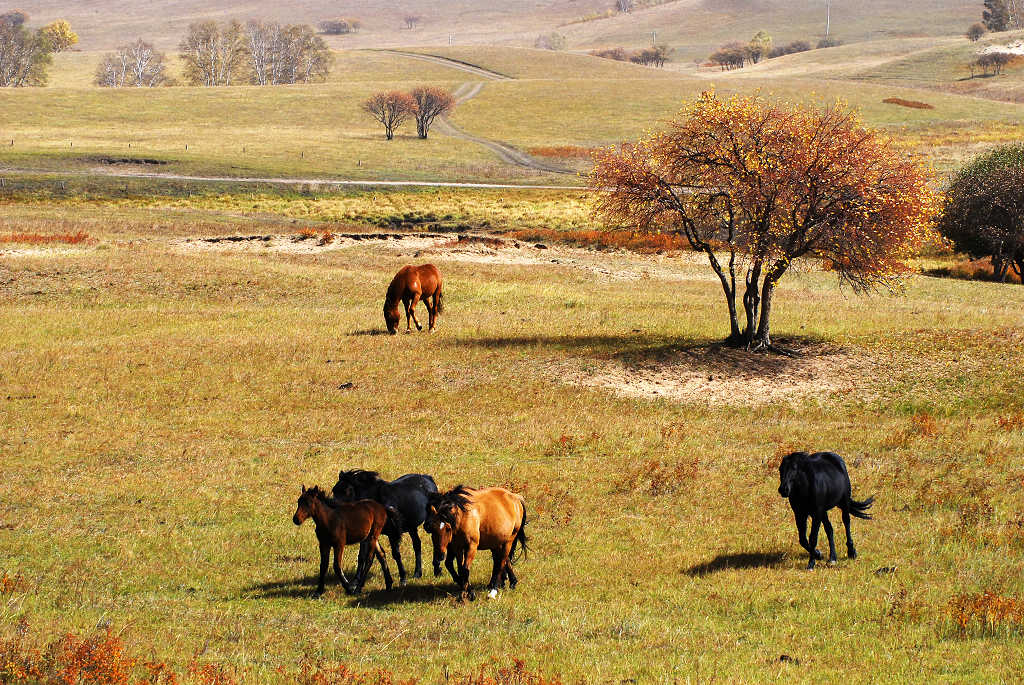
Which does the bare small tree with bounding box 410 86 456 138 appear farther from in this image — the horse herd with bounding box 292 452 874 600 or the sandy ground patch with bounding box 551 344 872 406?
the horse herd with bounding box 292 452 874 600

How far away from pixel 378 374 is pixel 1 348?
13.3 meters

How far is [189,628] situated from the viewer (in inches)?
452

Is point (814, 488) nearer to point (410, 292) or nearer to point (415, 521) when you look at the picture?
point (415, 521)

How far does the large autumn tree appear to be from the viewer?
1211 inches

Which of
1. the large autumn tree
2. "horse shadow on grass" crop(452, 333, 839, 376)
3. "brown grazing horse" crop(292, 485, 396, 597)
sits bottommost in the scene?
"horse shadow on grass" crop(452, 333, 839, 376)

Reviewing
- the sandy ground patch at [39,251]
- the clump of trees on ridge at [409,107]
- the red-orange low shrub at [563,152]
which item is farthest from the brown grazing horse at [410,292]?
the clump of trees on ridge at [409,107]

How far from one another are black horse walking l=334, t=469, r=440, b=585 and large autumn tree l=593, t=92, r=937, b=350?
19.3 meters

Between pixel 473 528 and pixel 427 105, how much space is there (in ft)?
440

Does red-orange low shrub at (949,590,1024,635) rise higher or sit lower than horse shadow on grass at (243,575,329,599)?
higher

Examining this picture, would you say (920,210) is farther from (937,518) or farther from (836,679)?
(836,679)

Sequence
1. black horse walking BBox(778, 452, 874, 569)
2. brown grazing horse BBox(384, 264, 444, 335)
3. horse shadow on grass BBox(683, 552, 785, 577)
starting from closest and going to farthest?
black horse walking BBox(778, 452, 874, 569) < horse shadow on grass BBox(683, 552, 785, 577) < brown grazing horse BBox(384, 264, 444, 335)

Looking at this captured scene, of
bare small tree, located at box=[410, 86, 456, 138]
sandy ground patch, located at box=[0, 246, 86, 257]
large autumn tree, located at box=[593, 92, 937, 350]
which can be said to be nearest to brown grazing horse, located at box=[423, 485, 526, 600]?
large autumn tree, located at box=[593, 92, 937, 350]

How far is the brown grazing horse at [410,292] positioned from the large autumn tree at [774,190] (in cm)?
689

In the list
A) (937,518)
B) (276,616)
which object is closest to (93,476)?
(276,616)
